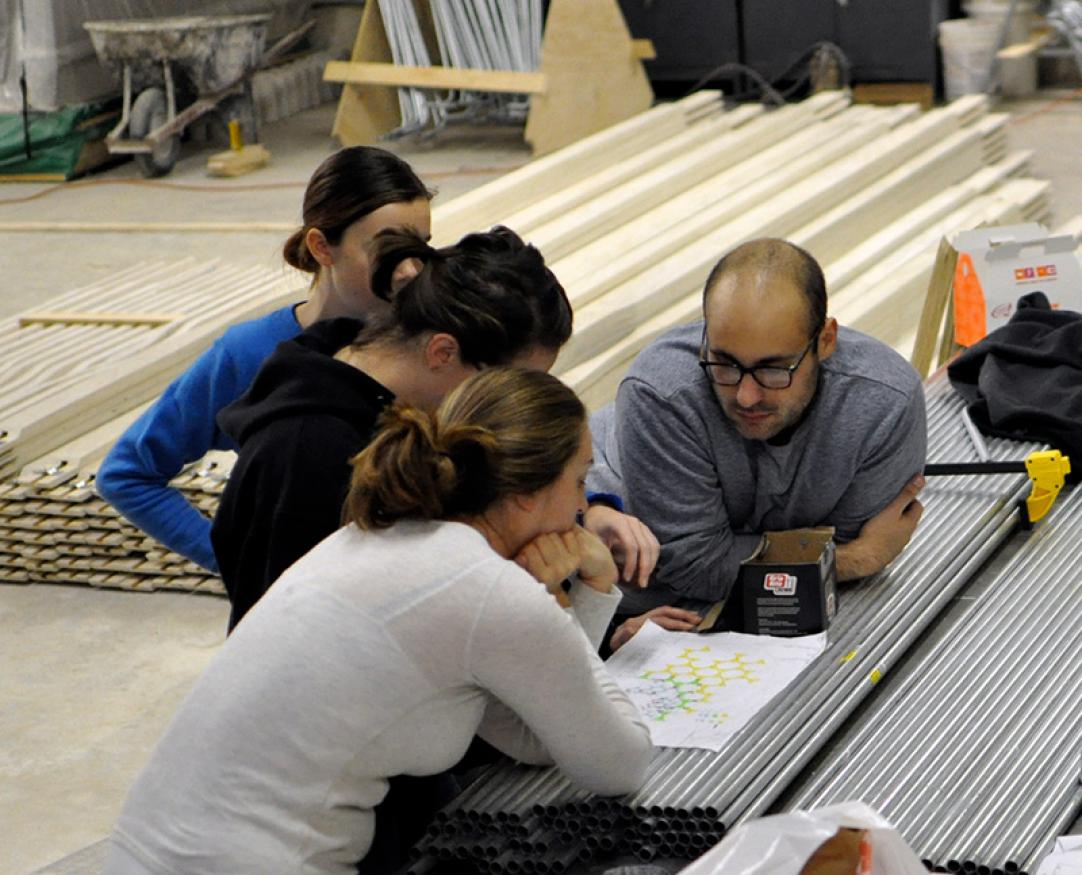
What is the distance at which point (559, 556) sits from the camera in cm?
235

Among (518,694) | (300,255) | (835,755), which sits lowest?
(835,755)

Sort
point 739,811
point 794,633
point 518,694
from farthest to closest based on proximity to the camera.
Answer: point 794,633 → point 739,811 → point 518,694

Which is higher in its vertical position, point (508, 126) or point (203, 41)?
point (203, 41)

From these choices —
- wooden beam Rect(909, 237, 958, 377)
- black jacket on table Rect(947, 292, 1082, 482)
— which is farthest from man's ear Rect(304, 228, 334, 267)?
wooden beam Rect(909, 237, 958, 377)

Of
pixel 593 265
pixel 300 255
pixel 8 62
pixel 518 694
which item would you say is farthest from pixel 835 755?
pixel 8 62

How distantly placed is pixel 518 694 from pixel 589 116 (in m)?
8.24

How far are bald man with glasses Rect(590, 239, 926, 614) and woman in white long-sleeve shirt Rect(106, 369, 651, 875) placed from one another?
2.57 ft

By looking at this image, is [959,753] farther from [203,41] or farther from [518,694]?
[203,41]

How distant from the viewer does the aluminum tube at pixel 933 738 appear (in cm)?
250

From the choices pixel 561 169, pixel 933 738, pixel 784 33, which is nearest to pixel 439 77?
pixel 784 33

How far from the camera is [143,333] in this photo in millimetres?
6633

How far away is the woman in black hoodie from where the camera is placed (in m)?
2.52

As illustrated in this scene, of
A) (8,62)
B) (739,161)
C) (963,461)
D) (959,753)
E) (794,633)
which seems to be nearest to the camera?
(959,753)

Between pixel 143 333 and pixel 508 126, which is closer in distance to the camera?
pixel 143 333
